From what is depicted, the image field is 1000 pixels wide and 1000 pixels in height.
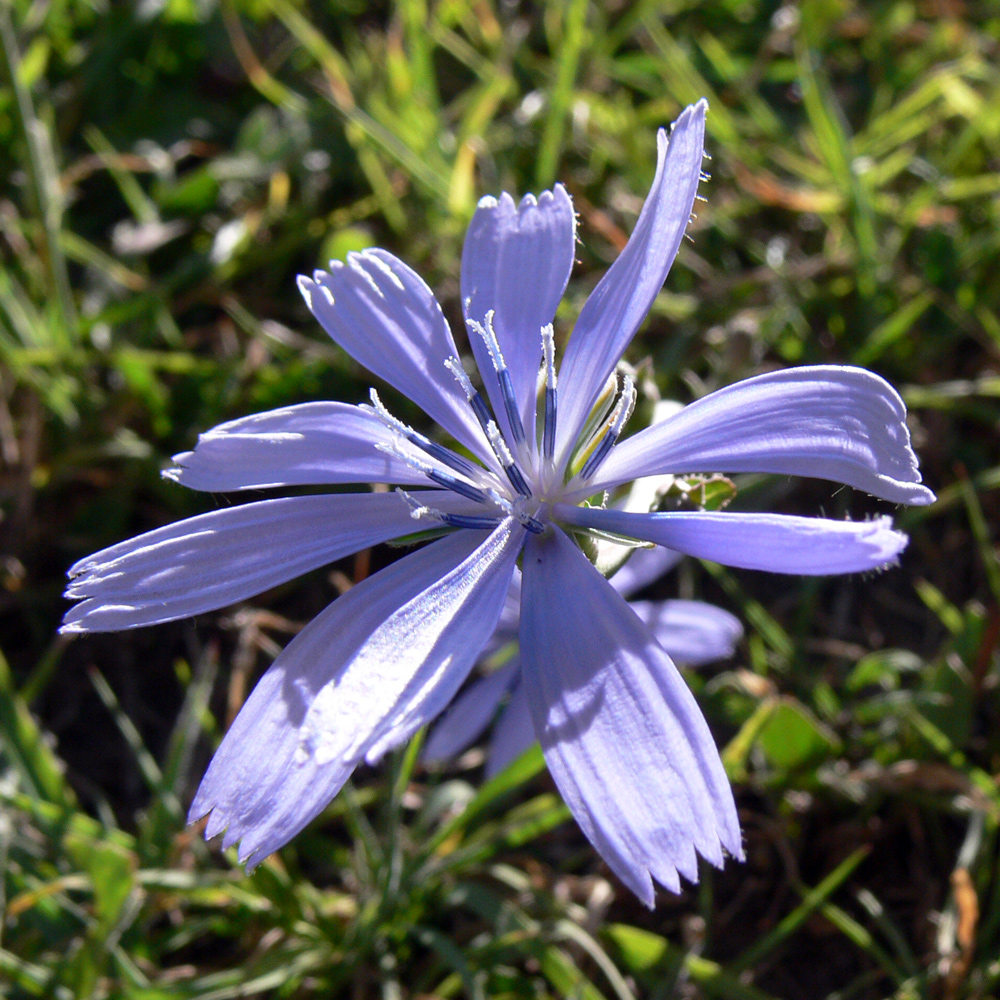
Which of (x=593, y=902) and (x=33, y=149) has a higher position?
(x=33, y=149)

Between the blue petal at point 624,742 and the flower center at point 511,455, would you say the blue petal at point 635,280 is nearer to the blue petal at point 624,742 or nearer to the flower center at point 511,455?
the flower center at point 511,455

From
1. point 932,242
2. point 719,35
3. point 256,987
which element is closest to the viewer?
point 256,987

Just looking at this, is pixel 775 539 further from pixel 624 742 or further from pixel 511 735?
pixel 511 735

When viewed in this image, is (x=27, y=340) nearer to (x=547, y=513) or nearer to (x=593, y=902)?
(x=547, y=513)

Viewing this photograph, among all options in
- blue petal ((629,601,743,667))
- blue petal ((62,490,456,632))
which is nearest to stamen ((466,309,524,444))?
blue petal ((62,490,456,632))

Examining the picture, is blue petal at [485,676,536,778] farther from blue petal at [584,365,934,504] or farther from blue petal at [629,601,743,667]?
blue petal at [584,365,934,504]

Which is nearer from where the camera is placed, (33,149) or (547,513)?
(547,513)

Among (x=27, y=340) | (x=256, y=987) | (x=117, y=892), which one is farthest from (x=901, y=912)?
(x=27, y=340)
